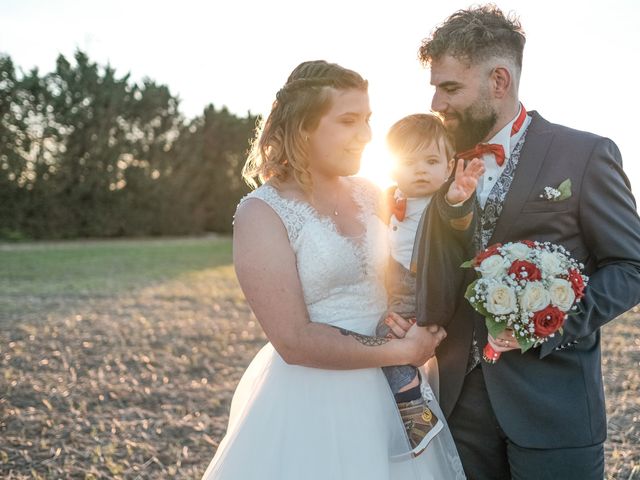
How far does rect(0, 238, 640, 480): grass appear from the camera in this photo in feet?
17.6

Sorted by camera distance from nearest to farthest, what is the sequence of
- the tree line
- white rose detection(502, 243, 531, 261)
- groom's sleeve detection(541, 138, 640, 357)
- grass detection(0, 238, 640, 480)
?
white rose detection(502, 243, 531, 261)
groom's sleeve detection(541, 138, 640, 357)
grass detection(0, 238, 640, 480)
the tree line

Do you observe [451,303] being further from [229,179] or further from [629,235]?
[229,179]

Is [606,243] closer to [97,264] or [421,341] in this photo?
[421,341]

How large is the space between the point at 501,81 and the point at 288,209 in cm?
111

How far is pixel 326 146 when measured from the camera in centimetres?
295

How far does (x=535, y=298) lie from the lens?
7.92 feet

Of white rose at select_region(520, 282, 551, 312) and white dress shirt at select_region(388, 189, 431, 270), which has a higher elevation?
white dress shirt at select_region(388, 189, 431, 270)

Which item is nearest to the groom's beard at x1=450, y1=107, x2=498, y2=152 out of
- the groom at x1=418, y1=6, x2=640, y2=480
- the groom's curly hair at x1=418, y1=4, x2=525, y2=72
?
the groom at x1=418, y1=6, x2=640, y2=480

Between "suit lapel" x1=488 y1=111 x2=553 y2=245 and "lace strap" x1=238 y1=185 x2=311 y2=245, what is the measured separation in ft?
2.66

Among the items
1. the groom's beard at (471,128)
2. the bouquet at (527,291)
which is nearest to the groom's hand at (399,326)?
the bouquet at (527,291)

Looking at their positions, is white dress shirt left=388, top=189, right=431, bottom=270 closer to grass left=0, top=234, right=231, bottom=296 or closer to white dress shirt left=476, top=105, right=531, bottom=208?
white dress shirt left=476, top=105, right=531, bottom=208

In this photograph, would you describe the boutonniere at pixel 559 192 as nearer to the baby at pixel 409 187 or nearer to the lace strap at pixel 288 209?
the baby at pixel 409 187

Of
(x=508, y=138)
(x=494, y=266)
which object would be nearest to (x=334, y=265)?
(x=494, y=266)

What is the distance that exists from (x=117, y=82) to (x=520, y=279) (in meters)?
28.4
